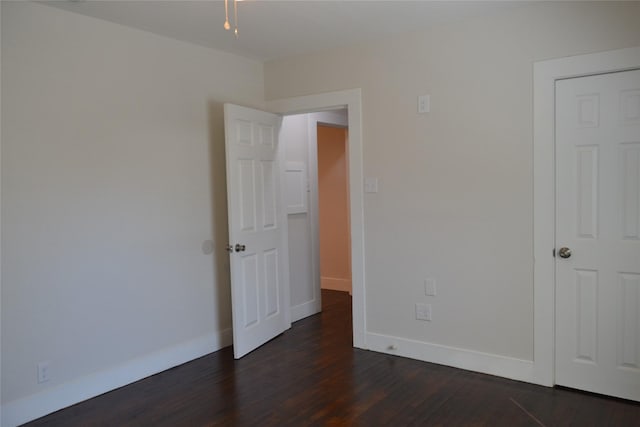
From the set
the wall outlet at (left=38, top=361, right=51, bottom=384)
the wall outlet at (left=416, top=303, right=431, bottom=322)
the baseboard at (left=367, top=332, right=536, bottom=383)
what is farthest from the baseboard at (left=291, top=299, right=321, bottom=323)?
the wall outlet at (left=38, top=361, right=51, bottom=384)

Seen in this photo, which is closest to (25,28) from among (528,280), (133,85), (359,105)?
(133,85)

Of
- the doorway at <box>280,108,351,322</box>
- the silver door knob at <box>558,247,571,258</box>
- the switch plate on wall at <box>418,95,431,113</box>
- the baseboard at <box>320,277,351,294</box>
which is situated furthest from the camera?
the baseboard at <box>320,277,351,294</box>

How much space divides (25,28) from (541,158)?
3.19 meters

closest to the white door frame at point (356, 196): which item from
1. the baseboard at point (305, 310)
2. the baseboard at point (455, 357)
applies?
A: the baseboard at point (455, 357)

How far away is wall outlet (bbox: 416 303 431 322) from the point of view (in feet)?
11.7

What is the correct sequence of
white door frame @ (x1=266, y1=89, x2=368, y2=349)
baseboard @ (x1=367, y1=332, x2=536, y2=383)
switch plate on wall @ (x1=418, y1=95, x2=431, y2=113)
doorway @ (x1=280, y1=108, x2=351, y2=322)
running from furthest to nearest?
doorway @ (x1=280, y1=108, x2=351, y2=322) < white door frame @ (x1=266, y1=89, x2=368, y2=349) < switch plate on wall @ (x1=418, y1=95, x2=431, y2=113) < baseboard @ (x1=367, y1=332, x2=536, y2=383)

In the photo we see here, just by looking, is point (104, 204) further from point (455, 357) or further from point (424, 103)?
point (455, 357)

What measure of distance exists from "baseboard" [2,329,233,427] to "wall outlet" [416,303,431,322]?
1.61 metres

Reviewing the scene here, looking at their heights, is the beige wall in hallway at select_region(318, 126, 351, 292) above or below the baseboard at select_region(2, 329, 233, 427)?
above

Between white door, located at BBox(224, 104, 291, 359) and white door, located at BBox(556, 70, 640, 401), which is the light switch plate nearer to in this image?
white door, located at BBox(224, 104, 291, 359)

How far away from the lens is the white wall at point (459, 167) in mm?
3072

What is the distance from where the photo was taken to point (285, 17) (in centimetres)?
313

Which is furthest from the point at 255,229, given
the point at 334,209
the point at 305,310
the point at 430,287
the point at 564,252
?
the point at 334,209

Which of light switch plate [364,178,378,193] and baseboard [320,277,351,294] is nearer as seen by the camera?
light switch plate [364,178,378,193]
